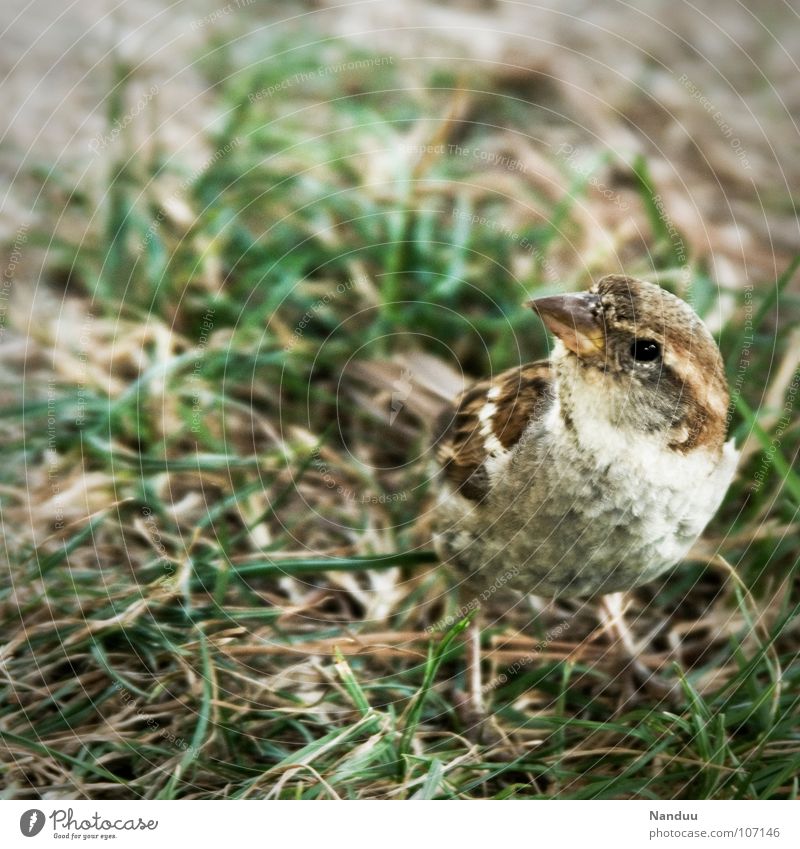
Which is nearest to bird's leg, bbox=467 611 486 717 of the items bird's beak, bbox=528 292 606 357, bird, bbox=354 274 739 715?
bird, bbox=354 274 739 715

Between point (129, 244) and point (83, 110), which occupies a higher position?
point (83, 110)

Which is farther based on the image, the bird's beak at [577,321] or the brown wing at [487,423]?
the brown wing at [487,423]

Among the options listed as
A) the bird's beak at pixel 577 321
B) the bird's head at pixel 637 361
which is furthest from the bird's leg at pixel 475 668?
the bird's beak at pixel 577 321

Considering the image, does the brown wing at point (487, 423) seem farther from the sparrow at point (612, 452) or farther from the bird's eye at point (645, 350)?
the bird's eye at point (645, 350)

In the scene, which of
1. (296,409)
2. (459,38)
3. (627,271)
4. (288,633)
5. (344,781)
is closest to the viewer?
(344,781)

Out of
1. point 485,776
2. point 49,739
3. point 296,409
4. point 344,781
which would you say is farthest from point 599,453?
point 49,739

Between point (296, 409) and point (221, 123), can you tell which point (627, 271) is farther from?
point (221, 123)
